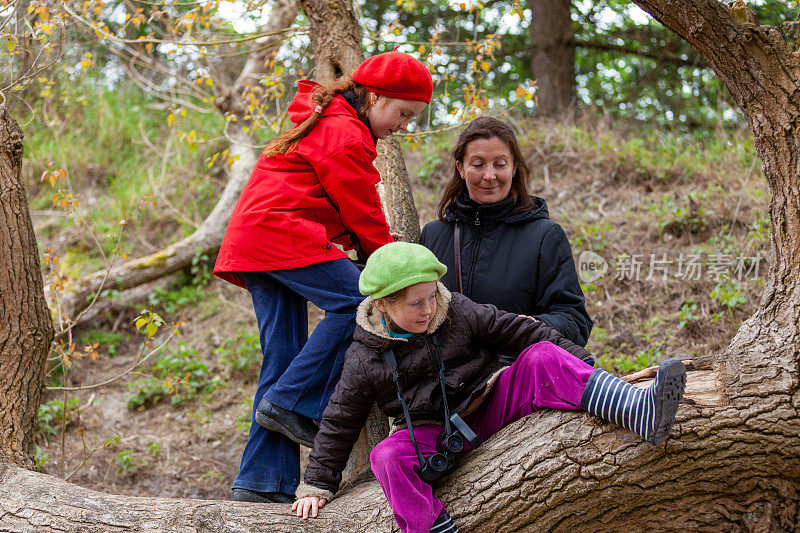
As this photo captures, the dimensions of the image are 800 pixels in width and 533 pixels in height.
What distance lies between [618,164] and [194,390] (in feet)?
15.9

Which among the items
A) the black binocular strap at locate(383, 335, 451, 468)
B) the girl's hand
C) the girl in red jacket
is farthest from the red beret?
the girl's hand

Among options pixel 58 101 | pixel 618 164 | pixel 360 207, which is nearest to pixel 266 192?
pixel 360 207

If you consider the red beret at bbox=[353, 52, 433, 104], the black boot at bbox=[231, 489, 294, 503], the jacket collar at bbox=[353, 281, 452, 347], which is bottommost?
the black boot at bbox=[231, 489, 294, 503]

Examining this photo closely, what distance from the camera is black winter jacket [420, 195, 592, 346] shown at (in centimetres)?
297

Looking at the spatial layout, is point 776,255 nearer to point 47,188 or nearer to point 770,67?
point 770,67

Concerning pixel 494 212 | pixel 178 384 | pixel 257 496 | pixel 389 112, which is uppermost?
pixel 389 112

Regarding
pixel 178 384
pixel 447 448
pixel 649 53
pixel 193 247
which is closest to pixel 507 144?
pixel 447 448

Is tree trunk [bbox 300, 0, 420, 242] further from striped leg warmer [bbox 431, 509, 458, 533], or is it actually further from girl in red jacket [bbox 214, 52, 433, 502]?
striped leg warmer [bbox 431, 509, 458, 533]

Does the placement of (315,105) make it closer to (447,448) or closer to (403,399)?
(403,399)

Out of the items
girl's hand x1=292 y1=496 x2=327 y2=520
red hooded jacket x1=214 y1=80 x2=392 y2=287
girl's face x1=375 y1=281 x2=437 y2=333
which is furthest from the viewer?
red hooded jacket x1=214 y1=80 x2=392 y2=287

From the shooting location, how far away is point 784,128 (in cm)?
235

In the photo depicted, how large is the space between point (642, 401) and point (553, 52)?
7712mm

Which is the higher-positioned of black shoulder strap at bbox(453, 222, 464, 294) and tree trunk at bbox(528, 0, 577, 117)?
tree trunk at bbox(528, 0, 577, 117)

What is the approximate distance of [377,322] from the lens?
103 inches
